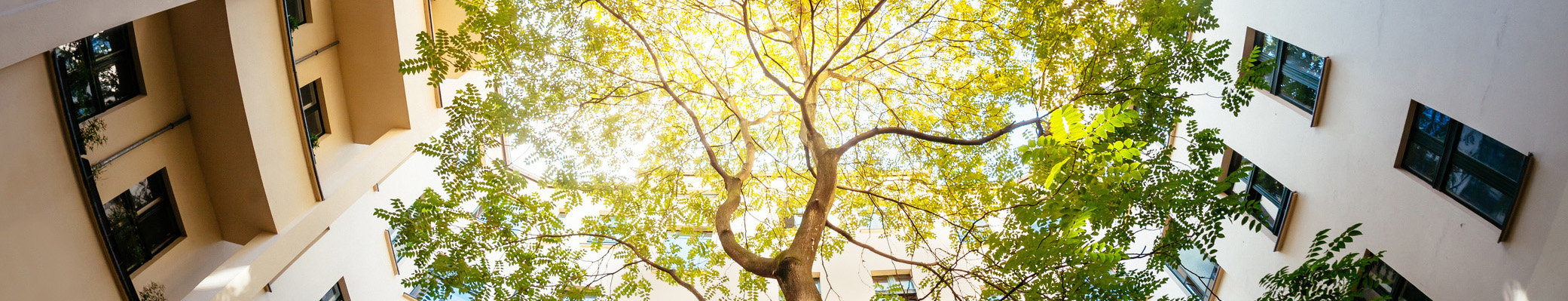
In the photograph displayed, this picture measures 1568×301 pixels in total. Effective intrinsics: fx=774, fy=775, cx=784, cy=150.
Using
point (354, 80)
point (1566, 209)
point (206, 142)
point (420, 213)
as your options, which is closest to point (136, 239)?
point (206, 142)

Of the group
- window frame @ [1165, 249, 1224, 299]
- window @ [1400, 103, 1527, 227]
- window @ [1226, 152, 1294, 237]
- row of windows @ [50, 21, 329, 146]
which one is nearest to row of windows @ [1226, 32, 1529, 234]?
window @ [1400, 103, 1527, 227]

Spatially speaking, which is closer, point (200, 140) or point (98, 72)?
point (98, 72)

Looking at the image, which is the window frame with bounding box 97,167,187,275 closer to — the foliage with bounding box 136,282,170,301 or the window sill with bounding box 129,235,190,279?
the window sill with bounding box 129,235,190,279

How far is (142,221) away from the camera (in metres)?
8.50

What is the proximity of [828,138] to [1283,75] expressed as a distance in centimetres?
640

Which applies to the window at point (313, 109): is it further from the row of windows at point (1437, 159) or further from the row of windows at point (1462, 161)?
the row of windows at point (1462, 161)

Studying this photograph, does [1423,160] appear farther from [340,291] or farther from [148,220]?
[340,291]

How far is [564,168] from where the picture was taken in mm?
9438

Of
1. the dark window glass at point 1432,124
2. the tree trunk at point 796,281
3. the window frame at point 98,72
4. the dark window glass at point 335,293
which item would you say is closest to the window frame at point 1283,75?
the dark window glass at point 1432,124

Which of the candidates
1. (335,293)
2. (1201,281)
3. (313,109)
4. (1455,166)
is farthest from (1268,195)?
(335,293)

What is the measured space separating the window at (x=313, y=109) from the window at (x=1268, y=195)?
12.9 meters

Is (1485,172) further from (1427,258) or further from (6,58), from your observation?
(6,58)

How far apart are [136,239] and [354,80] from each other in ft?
13.9

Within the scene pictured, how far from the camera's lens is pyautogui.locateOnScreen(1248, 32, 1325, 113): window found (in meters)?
9.71
